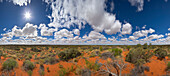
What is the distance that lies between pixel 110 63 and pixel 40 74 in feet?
25.7

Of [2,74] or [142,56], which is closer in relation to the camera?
A: [2,74]

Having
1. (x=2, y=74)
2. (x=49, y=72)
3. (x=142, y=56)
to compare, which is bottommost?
(x=49, y=72)

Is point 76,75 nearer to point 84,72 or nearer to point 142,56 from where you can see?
point 84,72

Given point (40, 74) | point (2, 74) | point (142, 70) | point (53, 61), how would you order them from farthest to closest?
point (53, 61) < point (40, 74) < point (142, 70) < point (2, 74)

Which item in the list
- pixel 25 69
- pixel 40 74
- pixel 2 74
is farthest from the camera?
pixel 25 69

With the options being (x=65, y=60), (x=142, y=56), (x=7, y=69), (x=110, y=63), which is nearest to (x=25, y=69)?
(x=7, y=69)

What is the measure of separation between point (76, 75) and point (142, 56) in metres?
8.25

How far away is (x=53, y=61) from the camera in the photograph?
1262cm

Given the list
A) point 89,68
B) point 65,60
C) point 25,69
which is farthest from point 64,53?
point 89,68

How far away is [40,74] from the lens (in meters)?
8.63

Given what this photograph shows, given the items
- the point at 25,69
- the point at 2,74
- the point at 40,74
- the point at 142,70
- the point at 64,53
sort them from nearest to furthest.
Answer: the point at 2,74 < the point at 142,70 < the point at 40,74 < the point at 25,69 < the point at 64,53

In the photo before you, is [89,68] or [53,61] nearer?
[89,68]

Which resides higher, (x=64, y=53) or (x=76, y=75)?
(x=64, y=53)

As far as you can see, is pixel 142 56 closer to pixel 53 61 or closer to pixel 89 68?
pixel 89 68
